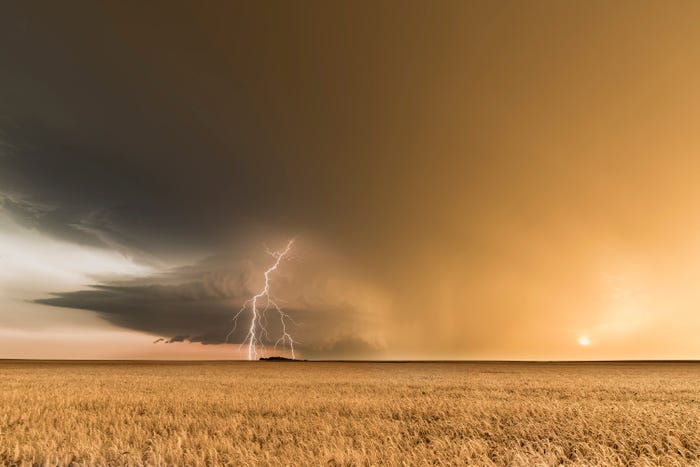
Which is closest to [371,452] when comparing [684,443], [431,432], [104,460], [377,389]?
[431,432]

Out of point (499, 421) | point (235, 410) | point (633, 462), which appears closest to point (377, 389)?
point (235, 410)

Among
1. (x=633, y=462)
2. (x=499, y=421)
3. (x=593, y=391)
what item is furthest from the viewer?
(x=593, y=391)

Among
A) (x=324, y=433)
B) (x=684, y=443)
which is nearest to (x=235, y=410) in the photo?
(x=324, y=433)

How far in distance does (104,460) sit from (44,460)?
1469mm

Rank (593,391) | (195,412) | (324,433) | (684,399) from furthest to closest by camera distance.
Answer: (593,391), (684,399), (195,412), (324,433)

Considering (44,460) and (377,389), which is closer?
(44,460)

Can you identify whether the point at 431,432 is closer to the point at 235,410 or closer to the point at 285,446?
the point at 285,446

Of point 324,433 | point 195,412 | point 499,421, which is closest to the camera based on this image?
point 324,433

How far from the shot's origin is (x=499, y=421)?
1442cm

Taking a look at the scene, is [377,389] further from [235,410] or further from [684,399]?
[684,399]

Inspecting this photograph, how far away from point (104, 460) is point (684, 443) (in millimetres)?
12807

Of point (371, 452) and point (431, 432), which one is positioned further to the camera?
point (431, 432)

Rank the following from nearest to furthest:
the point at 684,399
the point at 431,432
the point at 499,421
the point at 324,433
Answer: the point at 324,433 → the point at 431,432 → the point at 499,421 → the point at 684,399

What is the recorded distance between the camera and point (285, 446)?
10.2m
